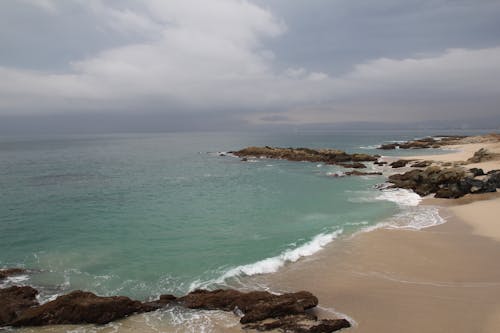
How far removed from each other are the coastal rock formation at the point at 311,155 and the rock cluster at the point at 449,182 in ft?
78.8

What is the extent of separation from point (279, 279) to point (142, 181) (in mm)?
31247

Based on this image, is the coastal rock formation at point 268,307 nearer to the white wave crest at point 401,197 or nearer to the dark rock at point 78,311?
the dark rock at point 78,311

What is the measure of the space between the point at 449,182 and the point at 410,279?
2256 cm

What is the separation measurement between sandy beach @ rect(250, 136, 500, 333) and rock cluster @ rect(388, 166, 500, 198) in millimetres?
9595

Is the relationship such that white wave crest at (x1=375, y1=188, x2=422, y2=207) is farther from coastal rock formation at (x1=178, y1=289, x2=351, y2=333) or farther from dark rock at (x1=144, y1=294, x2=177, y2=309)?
dark rock at (x1=144, y1=294, x2=177, y2=309)

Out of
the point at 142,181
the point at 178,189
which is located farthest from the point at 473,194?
the point at 142,181

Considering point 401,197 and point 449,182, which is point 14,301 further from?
point 449,182

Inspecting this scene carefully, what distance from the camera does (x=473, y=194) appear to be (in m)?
29.0

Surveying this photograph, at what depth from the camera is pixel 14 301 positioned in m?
11.3

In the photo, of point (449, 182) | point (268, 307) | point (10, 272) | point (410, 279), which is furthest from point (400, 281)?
point (449, 182)

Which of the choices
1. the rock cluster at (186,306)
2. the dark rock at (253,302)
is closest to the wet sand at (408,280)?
the dark rock at (253,302)

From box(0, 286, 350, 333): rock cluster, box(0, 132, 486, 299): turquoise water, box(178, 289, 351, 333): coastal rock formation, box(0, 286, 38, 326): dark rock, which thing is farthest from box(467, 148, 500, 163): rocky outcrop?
box(0, 286, 38, 326): dark rock

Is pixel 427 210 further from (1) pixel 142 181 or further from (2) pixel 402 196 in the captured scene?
(1) pixel 142 181

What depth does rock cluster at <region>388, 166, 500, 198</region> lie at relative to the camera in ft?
95.9
